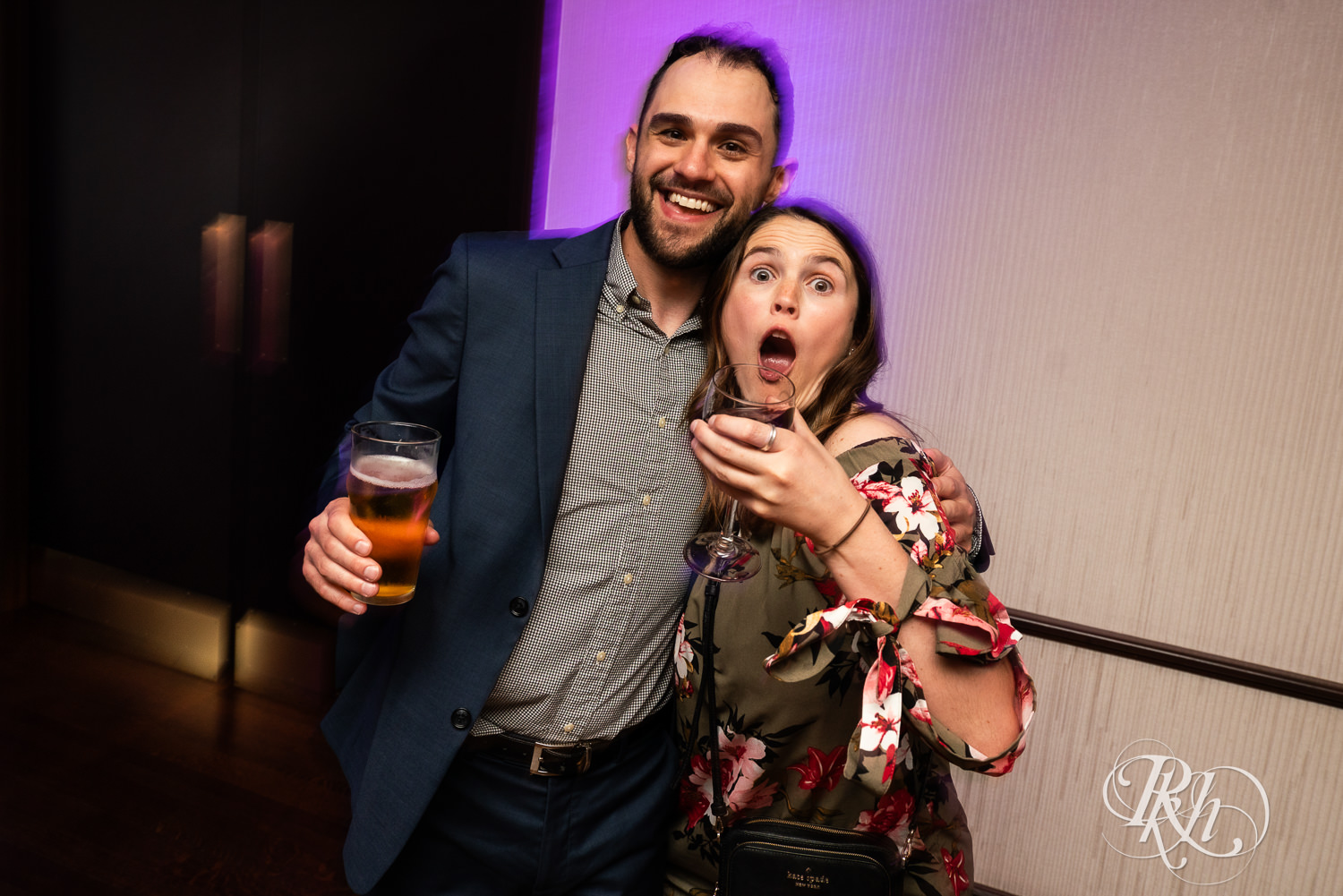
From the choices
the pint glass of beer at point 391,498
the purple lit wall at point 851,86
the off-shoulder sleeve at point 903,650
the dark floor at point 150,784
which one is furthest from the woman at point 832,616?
the dark floor at point 150,784

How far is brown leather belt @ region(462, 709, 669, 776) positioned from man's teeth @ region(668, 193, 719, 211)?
998mm

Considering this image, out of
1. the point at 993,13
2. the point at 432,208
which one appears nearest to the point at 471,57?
the point at 432,208

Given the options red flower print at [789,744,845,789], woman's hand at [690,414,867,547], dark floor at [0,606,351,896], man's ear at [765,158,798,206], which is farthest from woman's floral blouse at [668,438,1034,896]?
dark floor at [0,606,351,896]

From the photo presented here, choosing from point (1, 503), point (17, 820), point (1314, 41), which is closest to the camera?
point (1314, 41)

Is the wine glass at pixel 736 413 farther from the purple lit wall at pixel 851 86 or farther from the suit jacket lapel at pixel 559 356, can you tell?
the purple lit wall at pixel 851 86

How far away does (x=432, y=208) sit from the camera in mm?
3225

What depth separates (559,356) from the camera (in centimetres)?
149

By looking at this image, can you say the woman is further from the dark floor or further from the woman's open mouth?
the dark floor

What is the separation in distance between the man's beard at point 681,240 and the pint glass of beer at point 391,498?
58 centimetres

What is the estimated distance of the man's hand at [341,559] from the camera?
1.21 m

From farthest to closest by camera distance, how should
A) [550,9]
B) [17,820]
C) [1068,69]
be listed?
[550,9], [17,820], [1068,69]

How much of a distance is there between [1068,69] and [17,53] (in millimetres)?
4161

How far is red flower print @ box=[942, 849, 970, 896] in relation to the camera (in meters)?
1.48

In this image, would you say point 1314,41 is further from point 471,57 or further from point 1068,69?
point 471,57
